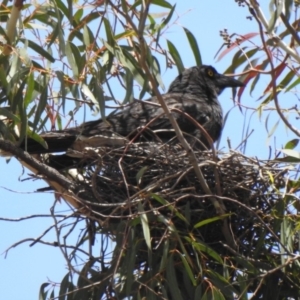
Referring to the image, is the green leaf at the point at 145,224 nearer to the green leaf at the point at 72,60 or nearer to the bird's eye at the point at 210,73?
the green leaf at the point at 72,60

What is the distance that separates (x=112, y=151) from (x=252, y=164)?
82 cm

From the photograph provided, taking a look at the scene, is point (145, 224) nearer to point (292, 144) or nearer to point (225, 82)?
point (292, 144)

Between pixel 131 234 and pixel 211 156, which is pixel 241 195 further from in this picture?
pixel 131 234

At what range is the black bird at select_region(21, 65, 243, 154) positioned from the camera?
5500 millimetres

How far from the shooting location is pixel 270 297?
15.9 ft

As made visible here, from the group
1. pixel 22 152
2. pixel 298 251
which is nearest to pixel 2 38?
pixel 22 152

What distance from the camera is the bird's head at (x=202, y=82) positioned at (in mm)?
6945

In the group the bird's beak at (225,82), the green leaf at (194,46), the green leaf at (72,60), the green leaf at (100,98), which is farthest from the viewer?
the bird's beak at (225,82)

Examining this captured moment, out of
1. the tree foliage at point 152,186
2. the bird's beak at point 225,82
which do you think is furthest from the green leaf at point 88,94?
the bird's beak at point 225,82

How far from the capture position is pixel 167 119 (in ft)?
19.9

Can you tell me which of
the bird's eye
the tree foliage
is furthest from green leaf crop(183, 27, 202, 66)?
the bird's eye

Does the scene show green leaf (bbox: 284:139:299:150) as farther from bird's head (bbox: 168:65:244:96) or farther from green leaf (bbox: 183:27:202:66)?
bird's head (bbox: 168:65:244:96)

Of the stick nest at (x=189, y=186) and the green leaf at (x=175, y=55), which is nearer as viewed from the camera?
the stick nest at (x=189, y=186)

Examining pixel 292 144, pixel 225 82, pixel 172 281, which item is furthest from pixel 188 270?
pixel 225 82
